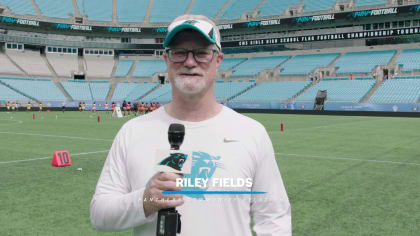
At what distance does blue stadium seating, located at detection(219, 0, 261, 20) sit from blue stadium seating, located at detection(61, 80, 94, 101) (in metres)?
23.8

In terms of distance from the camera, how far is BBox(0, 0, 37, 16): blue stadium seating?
197 feet

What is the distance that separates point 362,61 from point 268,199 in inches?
2080

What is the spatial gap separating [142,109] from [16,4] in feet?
119

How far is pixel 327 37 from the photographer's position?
55.5 meters

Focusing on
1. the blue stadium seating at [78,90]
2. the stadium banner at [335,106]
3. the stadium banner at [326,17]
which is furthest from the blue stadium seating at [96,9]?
the stadium banner at [335,106]

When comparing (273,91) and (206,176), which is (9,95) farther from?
(206,176)

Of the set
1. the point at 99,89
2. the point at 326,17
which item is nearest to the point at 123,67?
the point at 99,89

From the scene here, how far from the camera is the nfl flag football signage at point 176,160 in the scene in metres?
1.60

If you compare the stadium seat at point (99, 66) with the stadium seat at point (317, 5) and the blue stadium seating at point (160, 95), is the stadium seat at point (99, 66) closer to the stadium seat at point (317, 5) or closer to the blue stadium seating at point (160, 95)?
the blue stadium seating at point (160, 95)

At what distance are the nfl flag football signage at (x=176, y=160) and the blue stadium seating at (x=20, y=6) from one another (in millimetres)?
67076

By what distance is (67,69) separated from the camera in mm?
63469

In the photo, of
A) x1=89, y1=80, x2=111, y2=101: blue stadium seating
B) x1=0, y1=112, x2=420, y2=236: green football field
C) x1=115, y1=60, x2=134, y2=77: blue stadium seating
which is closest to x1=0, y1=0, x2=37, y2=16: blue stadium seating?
x1=89, y1=80, x2=111, y2=101: blue stadium seating

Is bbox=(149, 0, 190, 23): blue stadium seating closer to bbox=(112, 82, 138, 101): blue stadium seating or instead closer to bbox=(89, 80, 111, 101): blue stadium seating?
bbox=(112, 82, 138, 101): blue stadium seating

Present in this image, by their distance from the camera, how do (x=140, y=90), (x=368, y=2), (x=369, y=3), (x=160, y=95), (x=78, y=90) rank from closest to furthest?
(x=369, y=3) < (x=368, y=2) < (x=160, y=95) < (x=78, y=90) < (x=140, y=90)
